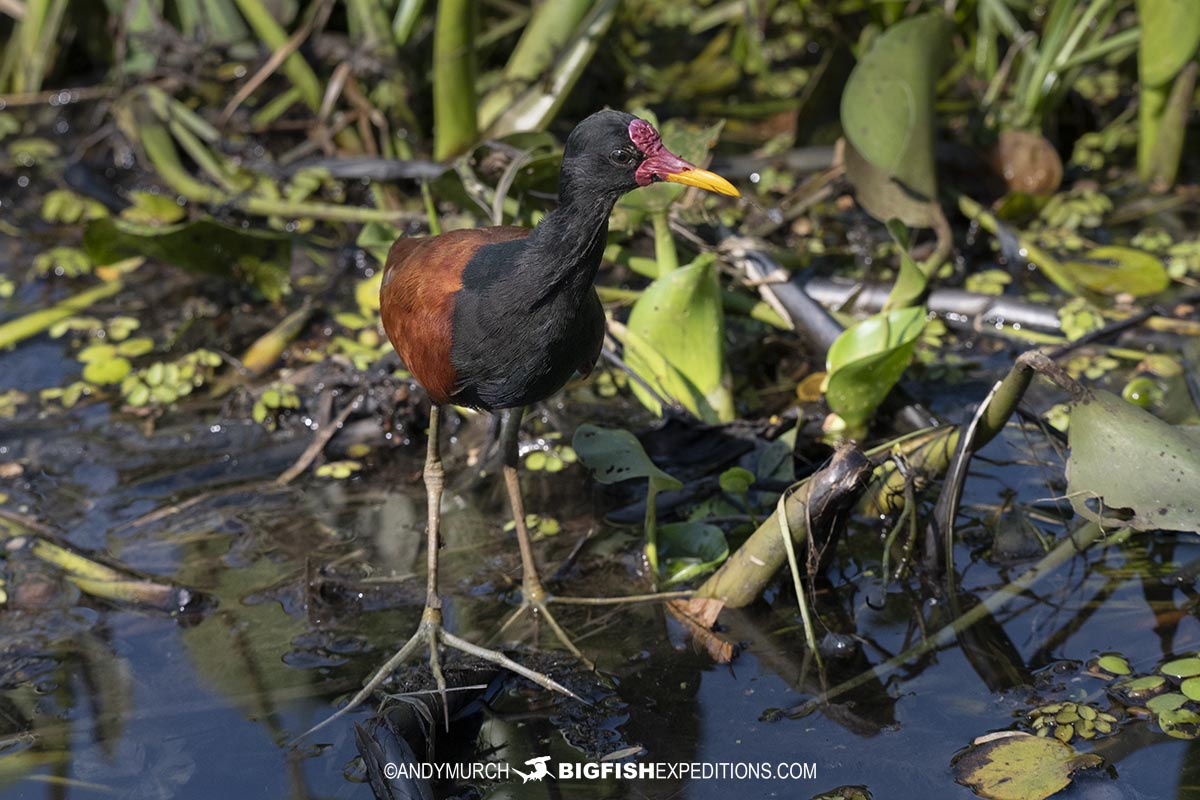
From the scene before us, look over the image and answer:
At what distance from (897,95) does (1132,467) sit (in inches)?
67.2

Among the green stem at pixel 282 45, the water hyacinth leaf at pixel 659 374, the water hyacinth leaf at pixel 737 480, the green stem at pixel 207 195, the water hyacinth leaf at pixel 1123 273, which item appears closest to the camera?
the water hyacinth leaf at pixel 737 480

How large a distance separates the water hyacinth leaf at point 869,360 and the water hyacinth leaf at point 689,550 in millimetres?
514

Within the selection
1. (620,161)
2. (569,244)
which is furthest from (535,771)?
(620,161)

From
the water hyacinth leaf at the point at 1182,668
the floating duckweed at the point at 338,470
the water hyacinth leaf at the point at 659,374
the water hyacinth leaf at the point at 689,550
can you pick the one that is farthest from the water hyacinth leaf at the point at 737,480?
the floating duckweed at the point at 338,470

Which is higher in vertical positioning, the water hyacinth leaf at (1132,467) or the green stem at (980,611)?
the water hyacinth leaf at (1132,467)

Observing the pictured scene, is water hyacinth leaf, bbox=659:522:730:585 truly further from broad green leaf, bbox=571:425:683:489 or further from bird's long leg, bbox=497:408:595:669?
bird's long leg, bbox=497:408:595:669

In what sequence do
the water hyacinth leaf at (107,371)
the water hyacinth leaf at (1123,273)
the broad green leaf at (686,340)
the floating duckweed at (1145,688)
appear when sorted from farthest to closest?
the water hyacinth leaf at (1123,273) → the water hyacinth leaf at (107,371) → the broad green leaf at (686,340) → the floating duckweed at (1145,688)

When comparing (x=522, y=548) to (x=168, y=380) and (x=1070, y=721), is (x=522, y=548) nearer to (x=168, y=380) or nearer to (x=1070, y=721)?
(x=1070, y=721)

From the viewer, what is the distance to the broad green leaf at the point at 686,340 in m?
3.35

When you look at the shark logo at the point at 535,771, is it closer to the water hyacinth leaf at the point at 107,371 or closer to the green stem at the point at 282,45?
the water hyacinth leaf at the point at 107,371

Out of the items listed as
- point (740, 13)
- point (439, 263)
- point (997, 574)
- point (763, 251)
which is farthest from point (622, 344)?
point (740, 13)

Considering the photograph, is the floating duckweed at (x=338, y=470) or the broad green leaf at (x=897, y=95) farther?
the broad green leaf at (x=897, y=95)

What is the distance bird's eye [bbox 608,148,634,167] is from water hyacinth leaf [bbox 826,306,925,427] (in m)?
1.02

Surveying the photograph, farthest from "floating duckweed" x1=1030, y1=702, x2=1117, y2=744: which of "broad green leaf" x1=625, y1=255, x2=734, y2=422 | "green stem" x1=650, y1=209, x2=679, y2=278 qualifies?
"green stem" x1=650, y1=209, x2=679, y2=278
